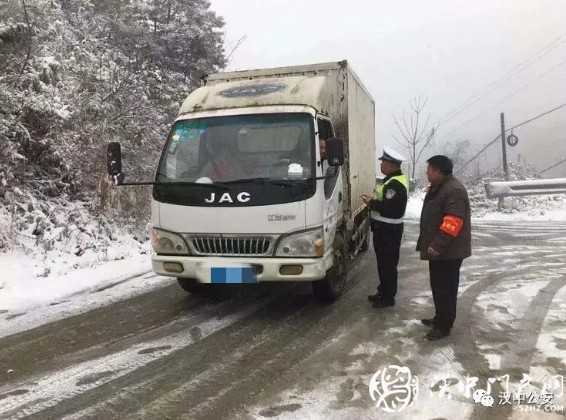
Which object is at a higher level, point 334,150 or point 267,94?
point 267,94

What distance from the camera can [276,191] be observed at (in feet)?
16.8

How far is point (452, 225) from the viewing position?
4570 mm

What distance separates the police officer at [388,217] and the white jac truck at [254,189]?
1.68ft

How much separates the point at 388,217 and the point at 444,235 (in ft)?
3.90

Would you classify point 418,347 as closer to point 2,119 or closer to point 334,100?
point 334,100

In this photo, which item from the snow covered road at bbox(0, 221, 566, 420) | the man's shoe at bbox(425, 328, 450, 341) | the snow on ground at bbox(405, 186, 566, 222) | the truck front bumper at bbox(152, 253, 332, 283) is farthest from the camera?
the snow on ground at bbox(405, 186, 566, 222)

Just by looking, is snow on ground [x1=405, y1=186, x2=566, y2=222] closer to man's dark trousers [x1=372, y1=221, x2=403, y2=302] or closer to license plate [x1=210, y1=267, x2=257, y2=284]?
man's dark trousers [x1=372, y1=221, x2=403, y2=302]

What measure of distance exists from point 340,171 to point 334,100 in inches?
41.0

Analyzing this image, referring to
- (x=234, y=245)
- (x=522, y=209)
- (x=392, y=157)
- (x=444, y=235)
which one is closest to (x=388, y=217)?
(x=392, y=157)

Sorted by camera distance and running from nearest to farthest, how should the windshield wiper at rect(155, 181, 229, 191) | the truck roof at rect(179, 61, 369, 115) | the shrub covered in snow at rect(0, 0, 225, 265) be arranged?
1. the windshield wiper at rect(155, 181, 229, 191)
2. the truck roof at rect(179, 61, 369, 115)
3. the shrub covered in snow at rect(0, 0, 225, 265)

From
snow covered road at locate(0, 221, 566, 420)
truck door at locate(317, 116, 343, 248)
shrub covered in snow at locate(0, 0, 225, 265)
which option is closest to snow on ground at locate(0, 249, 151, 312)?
snow covered road at locate(0, 221, 566, 420)

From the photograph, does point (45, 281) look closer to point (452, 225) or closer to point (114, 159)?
point (114, 159)

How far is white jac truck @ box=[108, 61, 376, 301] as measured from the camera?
5121 millimetres

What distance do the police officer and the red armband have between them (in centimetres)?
106
